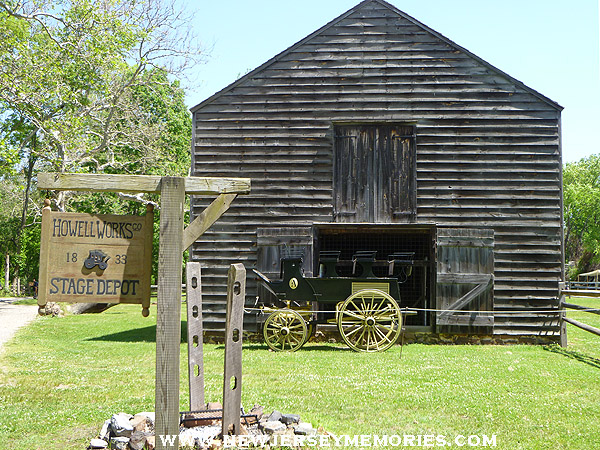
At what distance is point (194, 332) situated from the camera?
6980 mm

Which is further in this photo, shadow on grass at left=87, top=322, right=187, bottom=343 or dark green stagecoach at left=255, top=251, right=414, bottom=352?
shadow on grass at left=87, top=322, right=187, bottom=343

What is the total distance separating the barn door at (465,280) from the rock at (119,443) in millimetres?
9322

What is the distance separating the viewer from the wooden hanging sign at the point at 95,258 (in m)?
5.36

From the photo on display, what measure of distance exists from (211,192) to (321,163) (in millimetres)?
8913

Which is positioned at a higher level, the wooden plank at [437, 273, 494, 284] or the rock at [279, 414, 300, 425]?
the wooden plank at [437, 273, 494, 284]

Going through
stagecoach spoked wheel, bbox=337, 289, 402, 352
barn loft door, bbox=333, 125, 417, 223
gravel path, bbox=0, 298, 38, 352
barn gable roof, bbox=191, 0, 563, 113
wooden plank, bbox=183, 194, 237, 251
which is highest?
barn gable roof, bbox=191, 0, 563, 113

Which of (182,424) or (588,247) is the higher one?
(588,247)

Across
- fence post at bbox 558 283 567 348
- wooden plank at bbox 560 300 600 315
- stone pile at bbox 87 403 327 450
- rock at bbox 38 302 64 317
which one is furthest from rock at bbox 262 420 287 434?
rock at bbox 38 302 64 317

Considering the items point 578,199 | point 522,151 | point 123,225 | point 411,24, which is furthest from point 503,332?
point 578,199

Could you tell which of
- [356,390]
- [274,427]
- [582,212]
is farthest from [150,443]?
[582,212]

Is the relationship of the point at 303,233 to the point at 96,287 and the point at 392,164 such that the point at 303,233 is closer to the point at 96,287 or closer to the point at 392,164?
the point at 392,164

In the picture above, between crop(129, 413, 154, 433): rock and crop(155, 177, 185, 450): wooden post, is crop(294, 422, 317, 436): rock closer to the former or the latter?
crop(155, 177, 185, 450): wooden post

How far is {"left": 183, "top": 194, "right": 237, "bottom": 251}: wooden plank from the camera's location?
5414mm

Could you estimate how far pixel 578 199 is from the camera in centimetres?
6288
